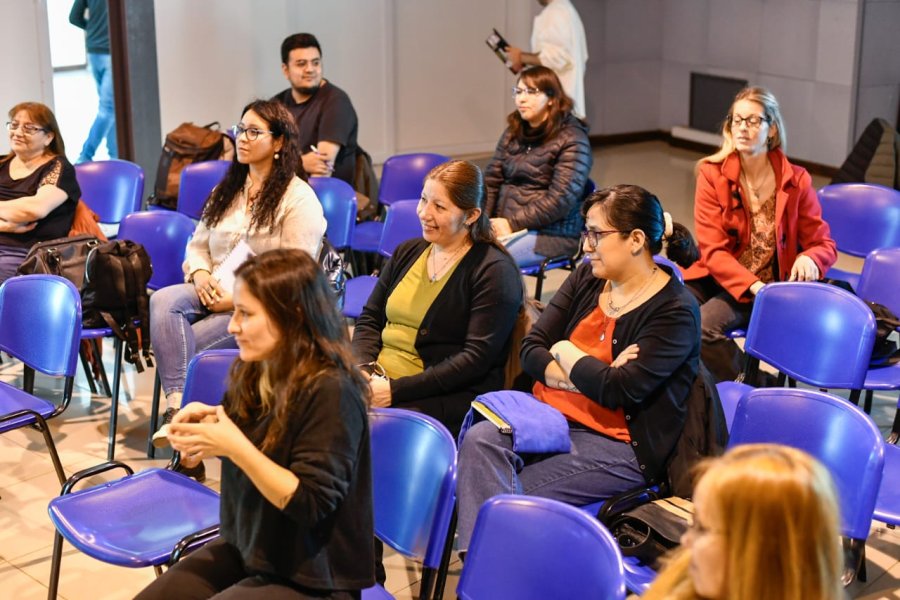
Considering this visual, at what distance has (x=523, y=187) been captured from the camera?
5.57m

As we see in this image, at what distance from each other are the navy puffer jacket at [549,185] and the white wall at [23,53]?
131 inches

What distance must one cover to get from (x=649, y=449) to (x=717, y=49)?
7.48 metres

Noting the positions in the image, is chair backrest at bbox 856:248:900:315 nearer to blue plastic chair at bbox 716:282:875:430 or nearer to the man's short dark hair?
blue plastic chair at bbox 716:282:875:430

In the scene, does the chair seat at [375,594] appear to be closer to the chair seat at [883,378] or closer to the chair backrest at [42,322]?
the chair backrest at [42,322]

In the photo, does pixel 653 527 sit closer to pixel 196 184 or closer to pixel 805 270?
pixel 805 270

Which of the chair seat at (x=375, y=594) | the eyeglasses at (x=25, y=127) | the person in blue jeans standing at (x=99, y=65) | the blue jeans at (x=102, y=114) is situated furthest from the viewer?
the blue jeans at (x=102, y=114)

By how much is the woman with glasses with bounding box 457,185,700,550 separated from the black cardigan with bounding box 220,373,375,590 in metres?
0.63

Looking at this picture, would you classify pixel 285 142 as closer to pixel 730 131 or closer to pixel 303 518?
pixel 730 131

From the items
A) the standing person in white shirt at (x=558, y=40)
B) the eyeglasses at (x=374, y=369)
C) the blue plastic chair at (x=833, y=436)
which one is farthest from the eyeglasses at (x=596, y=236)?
the standing person in white shirt at (x=558, y=40)

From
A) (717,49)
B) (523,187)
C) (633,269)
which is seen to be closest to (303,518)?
(633,269)

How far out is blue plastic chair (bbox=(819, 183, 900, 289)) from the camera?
17.6ft

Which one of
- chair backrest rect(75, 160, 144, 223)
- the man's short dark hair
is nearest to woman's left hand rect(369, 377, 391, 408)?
chair backrest rect(75, 160, 144, 223)

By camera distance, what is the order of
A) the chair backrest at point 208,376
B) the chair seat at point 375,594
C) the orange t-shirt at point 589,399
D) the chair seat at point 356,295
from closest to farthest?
1. the chair seat at point 375,594
2. the orange t-shirt at point 589,399
3. the chair backrest at point 208,376
4. the chair seat at point 356,295

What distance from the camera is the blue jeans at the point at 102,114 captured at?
762cm
